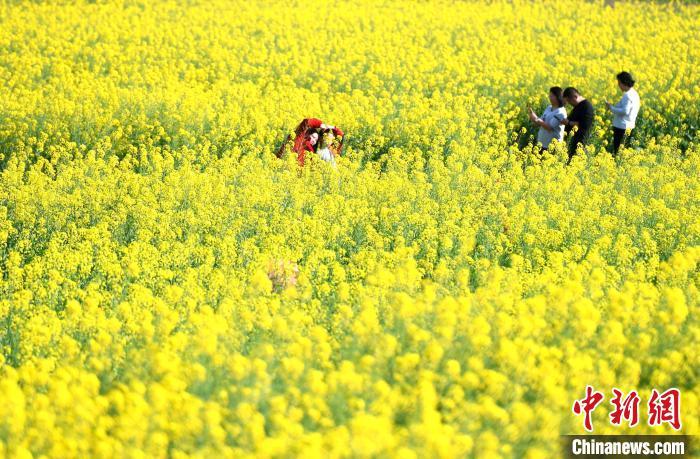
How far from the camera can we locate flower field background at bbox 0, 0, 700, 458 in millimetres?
4750

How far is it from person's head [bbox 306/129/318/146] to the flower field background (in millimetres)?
430

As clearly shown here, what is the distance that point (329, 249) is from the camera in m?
8.59

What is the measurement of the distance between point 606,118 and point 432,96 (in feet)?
9.27

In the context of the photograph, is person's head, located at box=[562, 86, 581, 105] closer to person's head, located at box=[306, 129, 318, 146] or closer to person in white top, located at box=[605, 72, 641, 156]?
person in white top, located at box=[605, 72, 641, 156]

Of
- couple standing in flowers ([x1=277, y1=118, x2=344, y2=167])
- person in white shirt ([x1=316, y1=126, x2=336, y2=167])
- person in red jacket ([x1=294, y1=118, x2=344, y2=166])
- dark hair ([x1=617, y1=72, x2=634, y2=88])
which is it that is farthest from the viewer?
dark hair ([x1=617, y1=72, x2=634, y2=88])

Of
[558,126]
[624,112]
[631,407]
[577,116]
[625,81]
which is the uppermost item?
[625,81]

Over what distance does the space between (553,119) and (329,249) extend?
4.38 m

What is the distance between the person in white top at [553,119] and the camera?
37.4 feet

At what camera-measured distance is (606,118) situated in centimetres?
1484

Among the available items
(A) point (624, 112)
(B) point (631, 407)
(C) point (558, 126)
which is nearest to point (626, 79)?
(A) point (624, 112)

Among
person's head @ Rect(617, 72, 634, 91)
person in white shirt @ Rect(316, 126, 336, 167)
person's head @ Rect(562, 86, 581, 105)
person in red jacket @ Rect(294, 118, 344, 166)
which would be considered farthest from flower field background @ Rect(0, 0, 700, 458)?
person's head @ Rect(617, 72, 634, 91)

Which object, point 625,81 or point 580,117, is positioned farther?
point 625,81

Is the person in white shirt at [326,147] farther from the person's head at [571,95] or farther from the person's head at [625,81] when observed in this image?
the person's head at [625,81]

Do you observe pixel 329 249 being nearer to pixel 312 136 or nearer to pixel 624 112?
pixel 312 136
